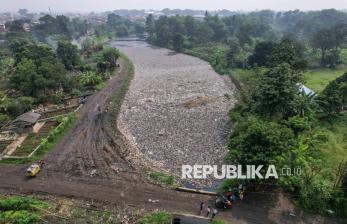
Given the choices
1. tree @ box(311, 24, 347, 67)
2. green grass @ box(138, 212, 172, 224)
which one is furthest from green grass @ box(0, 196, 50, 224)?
tree @ box(311, 24, 347, 67)

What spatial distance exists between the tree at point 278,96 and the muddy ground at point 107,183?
33.5 ft

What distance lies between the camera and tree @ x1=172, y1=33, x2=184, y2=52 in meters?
90.4

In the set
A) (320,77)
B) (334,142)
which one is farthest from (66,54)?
(334,142)

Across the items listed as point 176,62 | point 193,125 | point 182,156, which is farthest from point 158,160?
point 176,62

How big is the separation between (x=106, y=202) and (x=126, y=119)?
18107mm

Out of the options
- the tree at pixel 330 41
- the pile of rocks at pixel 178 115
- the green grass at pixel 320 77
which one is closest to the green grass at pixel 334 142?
the pile of rocks at pixel 178 115

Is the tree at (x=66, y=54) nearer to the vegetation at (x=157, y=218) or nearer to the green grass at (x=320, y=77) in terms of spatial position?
the green grass at (x=320, y=77)

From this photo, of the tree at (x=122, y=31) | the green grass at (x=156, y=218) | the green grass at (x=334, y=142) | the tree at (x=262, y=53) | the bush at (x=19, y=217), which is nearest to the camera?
Answer: the bush at (x=19, y=217)

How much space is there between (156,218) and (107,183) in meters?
6.69

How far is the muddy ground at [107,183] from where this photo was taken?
22.2m

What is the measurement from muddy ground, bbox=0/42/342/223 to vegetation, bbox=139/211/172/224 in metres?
0.88

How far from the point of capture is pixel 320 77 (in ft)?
188

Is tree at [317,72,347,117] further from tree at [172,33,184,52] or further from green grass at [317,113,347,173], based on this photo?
tree at [172,33,184,52]

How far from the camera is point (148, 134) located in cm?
3569
